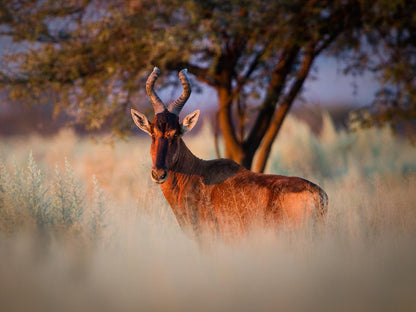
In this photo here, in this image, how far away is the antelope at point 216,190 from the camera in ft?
19.0

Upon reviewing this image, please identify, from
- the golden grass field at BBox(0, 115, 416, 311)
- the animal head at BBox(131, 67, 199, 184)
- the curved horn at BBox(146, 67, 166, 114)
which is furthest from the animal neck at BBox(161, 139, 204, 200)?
the curved horn at BBox(146, 67, 166, 114)

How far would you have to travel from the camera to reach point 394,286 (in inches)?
167

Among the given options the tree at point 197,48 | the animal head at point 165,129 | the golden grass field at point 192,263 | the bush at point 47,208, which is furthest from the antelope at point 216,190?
the tree at point 197,48

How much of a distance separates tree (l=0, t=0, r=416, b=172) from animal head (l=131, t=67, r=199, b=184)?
277 centimetres

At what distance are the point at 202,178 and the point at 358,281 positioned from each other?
2890mm

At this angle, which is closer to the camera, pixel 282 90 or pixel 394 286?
pixel 394 286

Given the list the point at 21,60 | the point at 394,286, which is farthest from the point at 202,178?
the point at 21,60

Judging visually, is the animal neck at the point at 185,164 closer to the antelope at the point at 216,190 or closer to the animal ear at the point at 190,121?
the antelope at the point at 216,190

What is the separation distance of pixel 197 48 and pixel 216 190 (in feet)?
15.9

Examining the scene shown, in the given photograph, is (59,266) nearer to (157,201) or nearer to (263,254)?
(263,254)

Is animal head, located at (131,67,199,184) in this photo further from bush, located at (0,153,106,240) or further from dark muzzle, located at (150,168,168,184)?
bush, located at (0,153,106,240)

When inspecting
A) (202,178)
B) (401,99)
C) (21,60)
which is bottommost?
(202,178)

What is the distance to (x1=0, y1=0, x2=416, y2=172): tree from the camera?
9.72 m

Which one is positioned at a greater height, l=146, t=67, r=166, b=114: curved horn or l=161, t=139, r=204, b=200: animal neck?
l=146, t=67, r=166, b=114: curved horn
